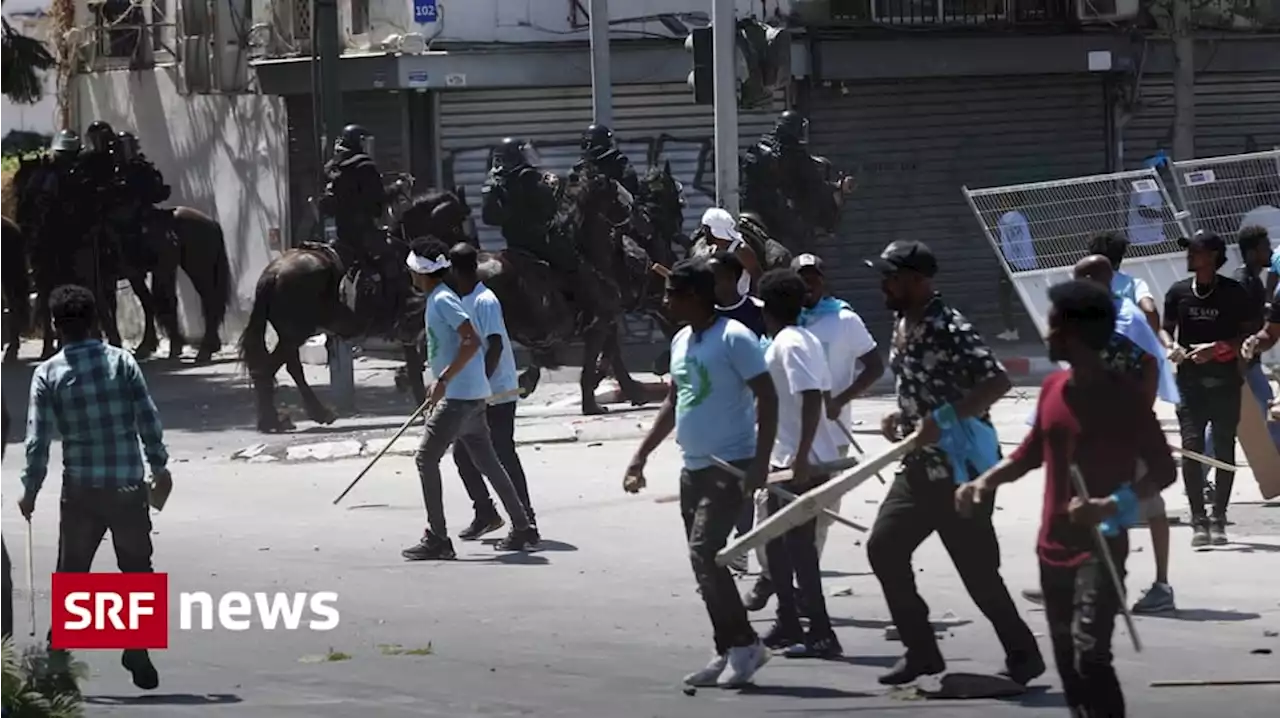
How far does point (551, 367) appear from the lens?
21219mm

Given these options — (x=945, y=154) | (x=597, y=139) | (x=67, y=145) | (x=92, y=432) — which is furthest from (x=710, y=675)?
(x=945, y=154)

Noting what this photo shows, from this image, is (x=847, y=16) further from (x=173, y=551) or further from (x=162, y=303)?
(x=173, y=551)

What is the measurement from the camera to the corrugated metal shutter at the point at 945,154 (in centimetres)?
2789

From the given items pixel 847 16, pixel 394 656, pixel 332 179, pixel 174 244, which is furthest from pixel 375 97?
pixel 394 656

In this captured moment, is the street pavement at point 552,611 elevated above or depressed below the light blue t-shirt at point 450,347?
below

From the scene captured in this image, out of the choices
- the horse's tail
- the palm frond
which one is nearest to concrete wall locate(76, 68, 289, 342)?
the palm frond

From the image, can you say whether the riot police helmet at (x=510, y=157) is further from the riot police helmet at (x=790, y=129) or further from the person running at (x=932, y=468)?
the person running at (x=932, y=468)

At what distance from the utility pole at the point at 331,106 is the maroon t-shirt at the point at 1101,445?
1428 centimetres

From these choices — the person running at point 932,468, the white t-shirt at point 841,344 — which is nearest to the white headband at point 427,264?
the white t-shirt at point 841,344

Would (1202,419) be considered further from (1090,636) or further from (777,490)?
(1090,636)

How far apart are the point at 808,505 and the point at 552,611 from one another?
2.76 m

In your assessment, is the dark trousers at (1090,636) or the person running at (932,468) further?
the person running at (932,468)

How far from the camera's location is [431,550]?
12.6m

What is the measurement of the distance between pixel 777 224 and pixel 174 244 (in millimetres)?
8617
